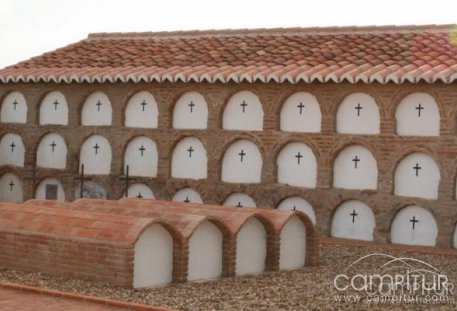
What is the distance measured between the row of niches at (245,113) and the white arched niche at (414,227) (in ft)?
5.11

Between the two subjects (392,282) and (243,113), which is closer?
(392,282)

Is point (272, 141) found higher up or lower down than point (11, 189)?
higher up

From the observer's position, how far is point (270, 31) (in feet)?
70.9

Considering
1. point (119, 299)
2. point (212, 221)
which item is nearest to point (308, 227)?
point (212, 221)

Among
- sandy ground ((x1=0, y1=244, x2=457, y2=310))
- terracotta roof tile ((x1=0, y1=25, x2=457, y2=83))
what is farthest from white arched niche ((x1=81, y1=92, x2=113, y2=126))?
sandy ground ((x1=0, y1=244, x2=457, y2=310))

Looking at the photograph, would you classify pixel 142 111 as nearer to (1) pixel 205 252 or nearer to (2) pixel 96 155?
(2) pixel 96 155

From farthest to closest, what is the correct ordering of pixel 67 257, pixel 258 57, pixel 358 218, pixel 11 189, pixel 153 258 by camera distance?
pixel 11 189 → pixel 258 57 → pixel 358 218 → pixel 67 257 → pixel 153 258

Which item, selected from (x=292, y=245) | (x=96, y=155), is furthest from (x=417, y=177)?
(x=96, y=155)

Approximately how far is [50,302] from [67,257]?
7.13ft

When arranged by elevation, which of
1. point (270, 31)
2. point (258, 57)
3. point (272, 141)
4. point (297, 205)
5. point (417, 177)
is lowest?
point (297, 205)

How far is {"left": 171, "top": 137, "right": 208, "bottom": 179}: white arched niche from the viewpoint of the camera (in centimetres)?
1934

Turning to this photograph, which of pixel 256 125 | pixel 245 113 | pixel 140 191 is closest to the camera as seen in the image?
pixel 256 125

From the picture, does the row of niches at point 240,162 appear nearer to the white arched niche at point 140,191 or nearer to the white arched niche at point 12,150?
the white arched niche at point 12,150

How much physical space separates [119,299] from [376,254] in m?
6.44
